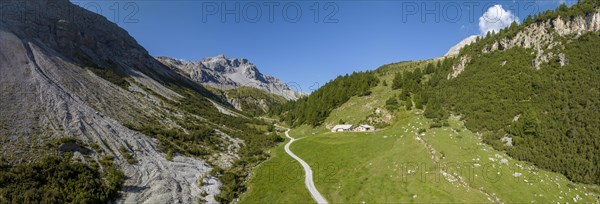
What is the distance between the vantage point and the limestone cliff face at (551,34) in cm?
7206

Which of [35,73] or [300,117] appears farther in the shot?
[300,117]

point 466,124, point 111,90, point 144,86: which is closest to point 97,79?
point 111,90

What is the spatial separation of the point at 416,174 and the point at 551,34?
63.2 meters

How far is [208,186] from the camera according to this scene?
2184 inches

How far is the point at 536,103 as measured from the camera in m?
59.2

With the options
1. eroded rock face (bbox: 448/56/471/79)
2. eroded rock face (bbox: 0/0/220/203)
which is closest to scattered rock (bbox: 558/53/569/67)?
eroded rock face (bbox: 448/56/471/79)

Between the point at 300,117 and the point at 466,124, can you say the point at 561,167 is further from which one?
the point at 300,117

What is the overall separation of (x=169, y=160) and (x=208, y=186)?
532 inches

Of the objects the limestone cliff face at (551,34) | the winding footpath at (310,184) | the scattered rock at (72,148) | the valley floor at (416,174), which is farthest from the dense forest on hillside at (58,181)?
the limestone cliff face at (551,34)

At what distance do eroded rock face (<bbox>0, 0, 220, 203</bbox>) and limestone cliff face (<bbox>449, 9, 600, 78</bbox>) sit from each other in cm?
7979

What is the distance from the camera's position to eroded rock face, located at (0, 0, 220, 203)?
169 feet

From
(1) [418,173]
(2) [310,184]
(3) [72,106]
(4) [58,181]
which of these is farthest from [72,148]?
(1) [418,173]

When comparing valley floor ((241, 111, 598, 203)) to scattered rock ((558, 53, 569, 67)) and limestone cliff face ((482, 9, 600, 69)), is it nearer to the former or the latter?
scattered rock ((558, 53, 569, 67))

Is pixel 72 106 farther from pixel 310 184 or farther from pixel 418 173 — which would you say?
pixel 418 173
